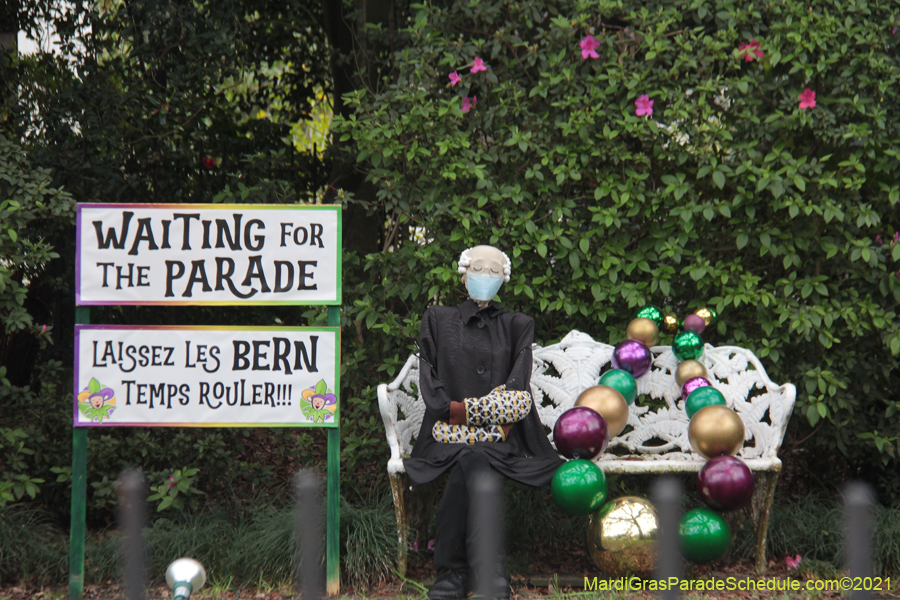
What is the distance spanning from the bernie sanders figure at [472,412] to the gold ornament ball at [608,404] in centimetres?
30

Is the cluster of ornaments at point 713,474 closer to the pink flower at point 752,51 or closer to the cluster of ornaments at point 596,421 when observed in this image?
the cluster of ornaments at point 596,421

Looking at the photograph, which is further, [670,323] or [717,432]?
[670,323]

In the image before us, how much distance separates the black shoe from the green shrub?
1342 mm

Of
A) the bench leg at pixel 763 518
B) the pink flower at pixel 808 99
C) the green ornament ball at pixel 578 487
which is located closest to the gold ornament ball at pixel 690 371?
the bench leg at pixel 763 518

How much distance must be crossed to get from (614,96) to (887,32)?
1630 mm

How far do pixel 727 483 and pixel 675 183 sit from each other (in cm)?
174

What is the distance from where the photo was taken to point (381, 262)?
4.89m

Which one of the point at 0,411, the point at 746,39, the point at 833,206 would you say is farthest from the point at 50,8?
the point at 833,206

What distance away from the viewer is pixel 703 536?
379 cm

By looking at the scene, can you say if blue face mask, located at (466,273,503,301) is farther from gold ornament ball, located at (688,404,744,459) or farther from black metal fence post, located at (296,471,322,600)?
black metal fence post, located at (296,471,322,600)

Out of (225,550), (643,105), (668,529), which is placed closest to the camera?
(668,529)

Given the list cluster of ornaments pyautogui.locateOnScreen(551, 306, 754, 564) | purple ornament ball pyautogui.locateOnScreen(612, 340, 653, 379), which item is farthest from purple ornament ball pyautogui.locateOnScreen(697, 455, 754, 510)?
purple ornament ball pyautogui.locateOnScreen(612, 340, 653, 379)

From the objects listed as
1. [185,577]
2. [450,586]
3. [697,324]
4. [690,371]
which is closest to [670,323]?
[697,324]

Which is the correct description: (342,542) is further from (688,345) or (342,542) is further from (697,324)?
(697,324)
